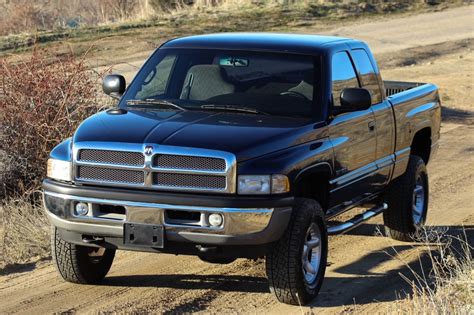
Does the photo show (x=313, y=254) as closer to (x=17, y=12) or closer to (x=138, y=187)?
(x=138, y=187)

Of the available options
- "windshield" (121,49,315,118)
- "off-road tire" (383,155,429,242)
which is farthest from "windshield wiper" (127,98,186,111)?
"off-road tire" (383,155,429,242)

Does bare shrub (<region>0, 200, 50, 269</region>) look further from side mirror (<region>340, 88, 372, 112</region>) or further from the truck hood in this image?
side mirror (<region>340, 88, 372, 112</region>)

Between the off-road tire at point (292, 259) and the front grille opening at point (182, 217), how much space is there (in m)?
0.55

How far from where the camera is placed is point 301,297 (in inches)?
292

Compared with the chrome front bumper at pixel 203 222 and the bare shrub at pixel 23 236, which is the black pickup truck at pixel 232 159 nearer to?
the chrome front bumper at pixel 203 222

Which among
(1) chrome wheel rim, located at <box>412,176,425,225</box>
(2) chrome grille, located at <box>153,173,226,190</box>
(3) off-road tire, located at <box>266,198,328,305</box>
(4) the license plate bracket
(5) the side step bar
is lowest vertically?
(1) chrome wheel rim, located at <box>412,176,425,225</box>

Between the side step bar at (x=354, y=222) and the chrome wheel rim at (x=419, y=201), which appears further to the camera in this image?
the chrome wheel rim at (x=419, y=201)

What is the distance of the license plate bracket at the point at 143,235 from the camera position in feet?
23.1

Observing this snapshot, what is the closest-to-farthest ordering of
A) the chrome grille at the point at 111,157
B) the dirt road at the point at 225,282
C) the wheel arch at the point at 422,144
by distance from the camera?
the chrome grille at the point at 111,157 → the dirt road at the point at 225,282 → the wheel arch at the point at 422,144

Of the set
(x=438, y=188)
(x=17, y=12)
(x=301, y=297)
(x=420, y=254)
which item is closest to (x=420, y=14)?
(x=17, y=12)

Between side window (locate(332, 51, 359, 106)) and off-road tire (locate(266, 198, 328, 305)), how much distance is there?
1.28 m

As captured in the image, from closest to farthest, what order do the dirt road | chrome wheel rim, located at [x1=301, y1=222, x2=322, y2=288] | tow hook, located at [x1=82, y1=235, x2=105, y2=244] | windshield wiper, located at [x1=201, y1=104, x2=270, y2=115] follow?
tow hook, located at [x1=82, y1=235, x2=105, y2=244] → chrome wheel rim, located at [x1=301, y1=222, x2=322, y2=288] → the dirt road → windshield wiper, located at [x1=201, y1=104, x2=270, y2=115]

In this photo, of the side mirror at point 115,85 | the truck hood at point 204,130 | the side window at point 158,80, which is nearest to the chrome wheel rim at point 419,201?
the truck hood at point 204,130

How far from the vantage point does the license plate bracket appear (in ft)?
23.1
